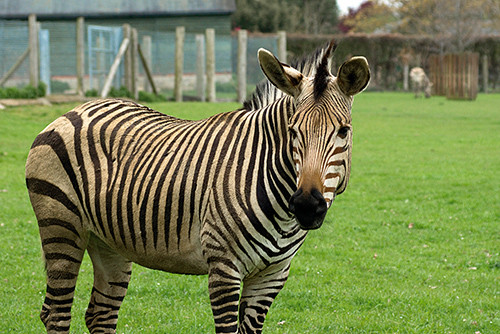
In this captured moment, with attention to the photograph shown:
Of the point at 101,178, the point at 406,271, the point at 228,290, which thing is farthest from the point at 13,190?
the point at 228,290

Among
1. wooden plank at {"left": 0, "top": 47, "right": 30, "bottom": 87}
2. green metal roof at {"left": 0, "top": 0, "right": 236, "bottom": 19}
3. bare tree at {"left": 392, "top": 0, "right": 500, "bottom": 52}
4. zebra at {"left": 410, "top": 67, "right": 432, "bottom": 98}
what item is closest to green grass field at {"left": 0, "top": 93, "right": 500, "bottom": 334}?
wooden plank at {"left": 0, "top": 47, "right": 30, "bottom": 87}

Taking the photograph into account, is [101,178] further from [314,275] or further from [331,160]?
[314,275]

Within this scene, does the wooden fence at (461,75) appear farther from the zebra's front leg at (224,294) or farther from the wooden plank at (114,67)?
the zebra's front leg at (224,294)

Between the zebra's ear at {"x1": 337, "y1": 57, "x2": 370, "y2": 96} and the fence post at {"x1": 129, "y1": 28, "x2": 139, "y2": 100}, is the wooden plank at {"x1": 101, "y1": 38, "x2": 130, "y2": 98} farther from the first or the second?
the zebra's ear at {"x1": 337, "y1": 57, "x2": 370, "y2": 96}

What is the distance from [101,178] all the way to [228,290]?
108 centimetres

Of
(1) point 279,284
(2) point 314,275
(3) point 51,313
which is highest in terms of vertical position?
(1) point 279,284

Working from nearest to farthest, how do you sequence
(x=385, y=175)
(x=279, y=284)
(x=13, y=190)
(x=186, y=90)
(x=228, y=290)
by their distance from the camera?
(x=228, y=290) → (x=279, y=284) → (x=13, y=190) → (x=385, y=175) → (x=186, y=90)

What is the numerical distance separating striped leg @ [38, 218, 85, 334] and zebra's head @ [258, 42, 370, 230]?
1.58m

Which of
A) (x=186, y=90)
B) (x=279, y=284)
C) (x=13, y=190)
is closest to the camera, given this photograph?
(x=279, y=284)

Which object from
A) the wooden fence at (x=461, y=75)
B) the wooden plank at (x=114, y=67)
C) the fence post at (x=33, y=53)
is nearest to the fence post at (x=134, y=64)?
the wooden plank at (x=114, y=67)

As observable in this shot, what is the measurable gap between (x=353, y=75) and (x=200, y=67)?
2251cm

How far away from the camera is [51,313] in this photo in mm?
4152

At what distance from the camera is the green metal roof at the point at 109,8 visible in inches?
1407

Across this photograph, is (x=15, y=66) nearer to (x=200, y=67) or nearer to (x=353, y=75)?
(x=200, y=67)
